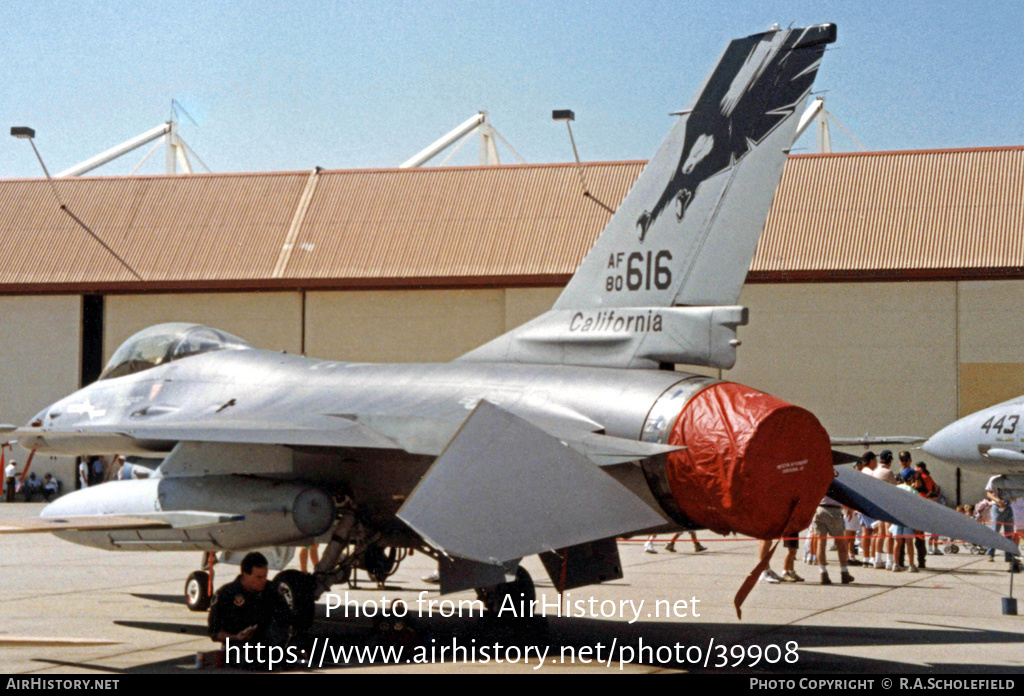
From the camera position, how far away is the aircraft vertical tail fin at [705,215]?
29.2 feet

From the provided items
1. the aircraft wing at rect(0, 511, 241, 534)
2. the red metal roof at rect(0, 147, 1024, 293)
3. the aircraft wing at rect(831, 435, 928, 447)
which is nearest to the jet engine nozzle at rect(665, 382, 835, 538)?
the aircraft wing at rect(831, 435, 928, 447)

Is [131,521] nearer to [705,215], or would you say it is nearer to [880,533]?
[705,215]

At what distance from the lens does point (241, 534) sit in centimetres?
933

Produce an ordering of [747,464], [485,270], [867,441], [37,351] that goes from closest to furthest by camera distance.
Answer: [747,464], [867,441], [485,270], [37,351]

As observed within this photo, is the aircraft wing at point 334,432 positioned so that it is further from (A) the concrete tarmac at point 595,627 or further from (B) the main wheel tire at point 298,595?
(A) the concrete tarmac at point 595,627

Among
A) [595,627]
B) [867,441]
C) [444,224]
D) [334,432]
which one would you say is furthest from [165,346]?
[444,224]

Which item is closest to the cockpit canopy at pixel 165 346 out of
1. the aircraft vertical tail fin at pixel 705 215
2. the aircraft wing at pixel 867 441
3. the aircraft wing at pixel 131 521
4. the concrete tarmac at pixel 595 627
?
the concrete tarmac at pixel 595 627

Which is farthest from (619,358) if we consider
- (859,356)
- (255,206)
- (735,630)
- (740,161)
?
(255,206)

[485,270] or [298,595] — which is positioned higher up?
[485,270]

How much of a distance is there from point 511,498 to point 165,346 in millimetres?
6788

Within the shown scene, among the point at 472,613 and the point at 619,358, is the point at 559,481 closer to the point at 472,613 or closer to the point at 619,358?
the point at 619,358

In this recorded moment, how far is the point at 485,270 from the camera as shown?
2942cm

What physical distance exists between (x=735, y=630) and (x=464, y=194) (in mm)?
22047

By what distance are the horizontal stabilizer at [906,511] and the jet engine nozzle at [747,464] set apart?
1353mm
